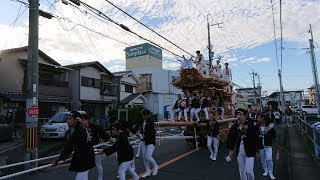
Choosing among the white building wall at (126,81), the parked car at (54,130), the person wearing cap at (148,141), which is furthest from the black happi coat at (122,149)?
the white building wall at (126,81)

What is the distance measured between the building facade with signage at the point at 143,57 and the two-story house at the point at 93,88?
60.3 feet

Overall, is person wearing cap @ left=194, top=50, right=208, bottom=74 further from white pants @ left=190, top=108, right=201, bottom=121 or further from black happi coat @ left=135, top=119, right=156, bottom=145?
black happi coat @ left=135, top=119, right=156, bottom=145

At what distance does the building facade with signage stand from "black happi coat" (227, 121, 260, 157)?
170ft

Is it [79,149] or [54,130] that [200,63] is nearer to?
[54,130]

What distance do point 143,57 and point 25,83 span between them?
111ft

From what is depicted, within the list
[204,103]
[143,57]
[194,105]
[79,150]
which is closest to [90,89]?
[194,105]

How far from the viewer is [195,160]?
11.7m

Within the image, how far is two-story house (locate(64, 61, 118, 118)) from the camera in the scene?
114ft

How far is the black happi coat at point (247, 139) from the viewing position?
Answer: 22.0 feet

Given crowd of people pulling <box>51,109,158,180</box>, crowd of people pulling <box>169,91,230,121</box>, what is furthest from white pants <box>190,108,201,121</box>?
crowd of people pulling <box>51,109,158,180</box>

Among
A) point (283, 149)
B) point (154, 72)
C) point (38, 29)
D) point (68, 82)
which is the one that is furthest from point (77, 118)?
point (154, 72)

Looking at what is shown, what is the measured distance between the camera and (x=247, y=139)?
6777mm

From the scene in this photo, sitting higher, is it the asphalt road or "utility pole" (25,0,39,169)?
"utility pole" (25,0,39,169)

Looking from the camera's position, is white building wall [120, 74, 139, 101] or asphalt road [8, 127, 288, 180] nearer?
asphalt road [8, 127, 288, 180]
